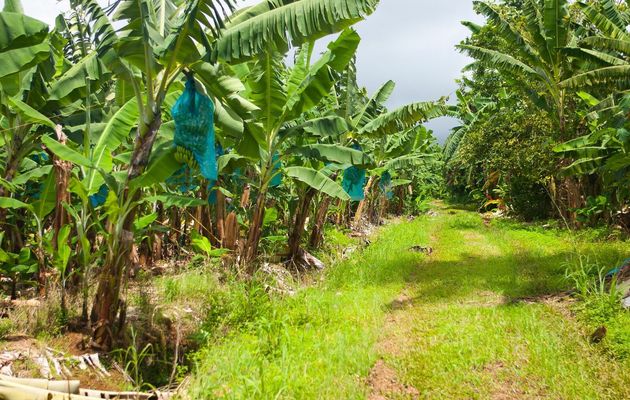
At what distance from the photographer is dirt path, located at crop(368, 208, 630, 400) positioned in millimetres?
3676

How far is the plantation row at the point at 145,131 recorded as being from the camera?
4.09m

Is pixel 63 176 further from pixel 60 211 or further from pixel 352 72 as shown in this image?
pixel 352 72

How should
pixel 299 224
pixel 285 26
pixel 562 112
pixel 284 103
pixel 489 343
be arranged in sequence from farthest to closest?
pixel 562 112 → pixel 299 224 → pixel 284 103 → pixel 489 343 → pixel 285 26

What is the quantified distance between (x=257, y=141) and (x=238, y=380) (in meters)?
3.67

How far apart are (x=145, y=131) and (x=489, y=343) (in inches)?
149

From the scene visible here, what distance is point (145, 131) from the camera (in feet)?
13.3

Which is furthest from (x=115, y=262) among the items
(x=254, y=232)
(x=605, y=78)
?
(x=605, y=78)

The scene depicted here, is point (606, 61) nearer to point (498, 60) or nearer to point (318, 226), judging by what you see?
point (498, 60)

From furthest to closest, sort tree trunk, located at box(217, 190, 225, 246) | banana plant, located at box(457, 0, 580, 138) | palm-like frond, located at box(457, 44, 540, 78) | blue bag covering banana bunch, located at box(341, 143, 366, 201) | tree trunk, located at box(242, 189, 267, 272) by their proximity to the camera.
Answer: palm-like frond, located at box(457, 44, 540, 78)
banana plant, located at box(457, 0, 580, 138)
blue bag covering banana bunch, located at box(341, 143, 366, 201)
tree trunk, located at box(217, 190, 225, 246)
tree trunk, located at box(242, 189, 267, 272)

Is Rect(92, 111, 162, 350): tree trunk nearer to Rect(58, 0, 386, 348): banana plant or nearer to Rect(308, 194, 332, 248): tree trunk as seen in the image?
Rect(58, 0, 386, 348): banana plant

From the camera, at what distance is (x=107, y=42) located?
4164 millimetres

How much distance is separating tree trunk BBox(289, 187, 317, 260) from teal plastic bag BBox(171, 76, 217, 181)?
4.29 metres

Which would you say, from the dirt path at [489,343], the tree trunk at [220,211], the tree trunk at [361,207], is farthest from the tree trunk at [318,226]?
the tree trunk at [361,207]

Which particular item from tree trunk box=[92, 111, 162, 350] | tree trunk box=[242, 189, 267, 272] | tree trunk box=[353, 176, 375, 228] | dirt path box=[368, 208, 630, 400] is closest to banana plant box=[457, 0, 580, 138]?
tree trunk box=[353, 176, 375, 228]
